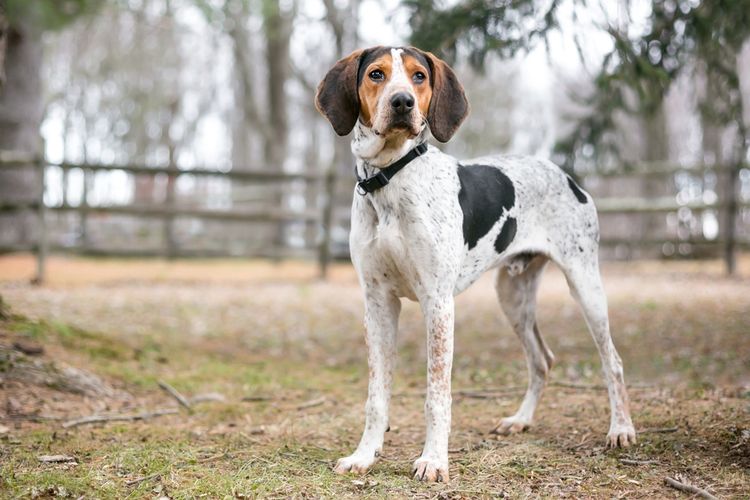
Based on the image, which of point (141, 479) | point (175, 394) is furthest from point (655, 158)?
point (141, 479)

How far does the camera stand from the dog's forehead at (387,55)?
3285mm

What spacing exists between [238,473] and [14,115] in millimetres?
12007

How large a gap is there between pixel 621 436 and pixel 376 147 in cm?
204

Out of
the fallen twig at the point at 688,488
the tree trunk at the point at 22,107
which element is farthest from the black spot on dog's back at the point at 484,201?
the tree trunk at the point at 22,107

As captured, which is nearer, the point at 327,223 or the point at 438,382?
the point at 438,382

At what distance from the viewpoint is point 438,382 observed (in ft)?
11.0

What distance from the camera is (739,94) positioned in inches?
266

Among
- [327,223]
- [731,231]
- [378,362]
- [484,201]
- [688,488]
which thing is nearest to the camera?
[688,488]

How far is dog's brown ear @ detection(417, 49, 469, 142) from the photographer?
11.2 feet

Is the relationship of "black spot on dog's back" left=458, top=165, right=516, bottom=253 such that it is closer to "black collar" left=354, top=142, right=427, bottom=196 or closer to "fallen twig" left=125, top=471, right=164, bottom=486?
"black collar" left=354, top=142, right=427, bottom=196

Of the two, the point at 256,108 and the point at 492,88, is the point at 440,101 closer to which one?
the point at 256,108

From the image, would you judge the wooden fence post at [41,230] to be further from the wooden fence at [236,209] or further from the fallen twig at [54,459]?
the fallen twig at [54,459]

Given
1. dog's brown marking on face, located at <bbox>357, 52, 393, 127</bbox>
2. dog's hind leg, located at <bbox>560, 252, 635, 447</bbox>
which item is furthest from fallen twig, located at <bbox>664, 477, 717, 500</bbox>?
dog's brown marking on face, located at <bbox>357, 52, 393, 127</bbox>

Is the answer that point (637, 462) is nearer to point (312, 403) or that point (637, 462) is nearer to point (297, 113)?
point (312, 403)
